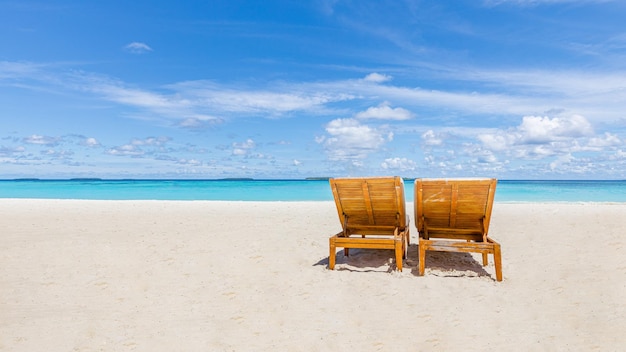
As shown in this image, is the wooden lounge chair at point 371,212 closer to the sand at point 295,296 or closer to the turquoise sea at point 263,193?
the sand at point 295,296

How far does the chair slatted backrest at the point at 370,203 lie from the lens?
6359 millimetres

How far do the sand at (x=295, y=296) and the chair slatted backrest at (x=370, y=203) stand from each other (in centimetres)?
69

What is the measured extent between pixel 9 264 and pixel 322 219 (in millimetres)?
8461

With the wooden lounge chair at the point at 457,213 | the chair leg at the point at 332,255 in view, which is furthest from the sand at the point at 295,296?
the wooden lounge chair at the point at 457,213

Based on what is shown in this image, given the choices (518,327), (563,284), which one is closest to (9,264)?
(518,327)

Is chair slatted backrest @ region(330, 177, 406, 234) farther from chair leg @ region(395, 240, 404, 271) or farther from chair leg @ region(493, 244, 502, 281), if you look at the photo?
chair leg @ region(493, 244, 502, 281)

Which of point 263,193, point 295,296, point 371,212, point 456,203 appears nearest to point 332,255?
point 371,212

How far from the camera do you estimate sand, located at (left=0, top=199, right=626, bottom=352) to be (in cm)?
406

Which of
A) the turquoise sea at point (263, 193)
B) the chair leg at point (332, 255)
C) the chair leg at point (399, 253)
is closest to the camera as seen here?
the chair leg at point (399, 253)

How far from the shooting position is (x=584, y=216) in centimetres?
1297

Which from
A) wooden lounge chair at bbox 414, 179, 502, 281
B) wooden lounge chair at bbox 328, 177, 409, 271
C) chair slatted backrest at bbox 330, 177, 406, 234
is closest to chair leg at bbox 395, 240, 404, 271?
wooden lounge chair at bbox 328, 177, 409, 271

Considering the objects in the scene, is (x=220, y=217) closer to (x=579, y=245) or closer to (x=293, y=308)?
(x=293, y=308)

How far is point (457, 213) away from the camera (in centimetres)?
647

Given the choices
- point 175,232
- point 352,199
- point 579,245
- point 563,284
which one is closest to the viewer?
point 563,284
